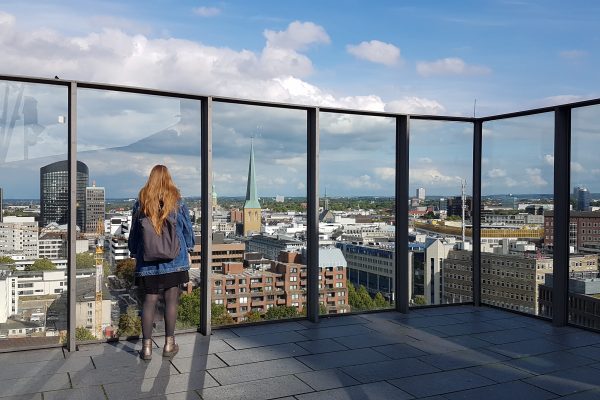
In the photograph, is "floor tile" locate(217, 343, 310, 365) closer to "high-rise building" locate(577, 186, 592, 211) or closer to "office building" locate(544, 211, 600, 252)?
"office building" locate(544, 211, 600, 252)

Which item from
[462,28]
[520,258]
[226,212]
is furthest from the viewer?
[462,28]

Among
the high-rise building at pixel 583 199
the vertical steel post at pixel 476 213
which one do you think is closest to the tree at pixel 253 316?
the vertical steel post at pixel 476 213

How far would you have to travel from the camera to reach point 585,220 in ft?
16.6

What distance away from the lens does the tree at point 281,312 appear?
201 inches

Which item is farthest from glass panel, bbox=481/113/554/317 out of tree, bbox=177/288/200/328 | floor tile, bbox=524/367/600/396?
tree, bbox=177/288/200/328

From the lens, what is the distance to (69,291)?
13.7 ft

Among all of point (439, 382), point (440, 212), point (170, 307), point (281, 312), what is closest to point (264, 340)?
point (281, 312)

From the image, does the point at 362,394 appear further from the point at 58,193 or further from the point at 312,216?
the point at 58,193

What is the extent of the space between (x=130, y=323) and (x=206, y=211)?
3.86 feet

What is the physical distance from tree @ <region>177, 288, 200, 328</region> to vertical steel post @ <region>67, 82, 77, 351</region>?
899 millimetres

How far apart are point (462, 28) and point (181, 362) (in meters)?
8.16

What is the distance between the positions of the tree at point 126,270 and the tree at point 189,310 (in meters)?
0.52

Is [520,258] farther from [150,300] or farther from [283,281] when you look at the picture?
[150,300]

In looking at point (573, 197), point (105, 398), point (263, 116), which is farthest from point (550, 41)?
point (105, 398)
